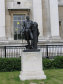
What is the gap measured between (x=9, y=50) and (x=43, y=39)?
422cm

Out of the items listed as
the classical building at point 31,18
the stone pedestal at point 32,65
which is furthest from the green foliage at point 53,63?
the classical building at point 31,18

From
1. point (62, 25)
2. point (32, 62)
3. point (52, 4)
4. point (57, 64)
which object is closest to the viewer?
point (32, 62)

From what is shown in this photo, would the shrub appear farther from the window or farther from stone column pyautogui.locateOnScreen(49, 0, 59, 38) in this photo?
the window

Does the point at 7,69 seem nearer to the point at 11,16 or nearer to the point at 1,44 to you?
the point at 1,44

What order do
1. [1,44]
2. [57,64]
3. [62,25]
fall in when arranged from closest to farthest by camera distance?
[57,64] < [1,44] < [62,25]

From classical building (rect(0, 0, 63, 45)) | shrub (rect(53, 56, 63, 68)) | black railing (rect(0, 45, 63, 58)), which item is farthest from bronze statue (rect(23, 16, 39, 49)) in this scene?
classical building (rect(0, 0, 63, 45))

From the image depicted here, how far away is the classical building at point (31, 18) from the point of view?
Answer: 2269cm

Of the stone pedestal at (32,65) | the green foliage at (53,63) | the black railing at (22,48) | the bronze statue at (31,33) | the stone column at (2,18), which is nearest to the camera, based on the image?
the stone pedestal at (32,65)

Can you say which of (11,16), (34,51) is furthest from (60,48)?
(34,51)

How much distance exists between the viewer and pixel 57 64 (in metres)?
15.7

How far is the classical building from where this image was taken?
74.4 ft

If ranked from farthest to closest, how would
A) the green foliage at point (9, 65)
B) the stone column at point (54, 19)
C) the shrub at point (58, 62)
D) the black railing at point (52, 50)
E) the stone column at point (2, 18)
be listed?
1. the stone column at point (54, 19)
2. the stone column at point (2, 18)
3. the black railing at point (52, 50)
4. the shrub at point (58, 62)
5. the green foliage at point (9, 65)

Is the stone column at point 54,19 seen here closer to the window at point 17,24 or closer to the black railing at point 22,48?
the black railing at point 22,48

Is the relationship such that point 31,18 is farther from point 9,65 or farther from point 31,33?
point 31,33
